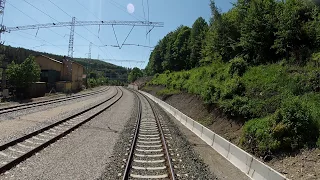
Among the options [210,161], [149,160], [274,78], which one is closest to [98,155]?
[149,160]

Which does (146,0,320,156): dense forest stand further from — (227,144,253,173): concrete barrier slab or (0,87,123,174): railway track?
(0,87,123,174): railway track

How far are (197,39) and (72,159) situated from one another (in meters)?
52.1

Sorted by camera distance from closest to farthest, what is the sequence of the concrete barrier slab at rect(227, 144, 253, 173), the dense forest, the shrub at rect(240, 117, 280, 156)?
the concrete barrier slab at rect(227, 144, 253, 173) → the dense forest → the shrub at rect(240, 117, 280, 156)

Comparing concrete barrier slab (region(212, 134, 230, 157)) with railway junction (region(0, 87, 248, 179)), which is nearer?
railway junction (region(0, 87, 248, 179))

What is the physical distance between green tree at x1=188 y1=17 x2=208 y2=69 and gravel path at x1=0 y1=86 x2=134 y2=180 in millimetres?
40282

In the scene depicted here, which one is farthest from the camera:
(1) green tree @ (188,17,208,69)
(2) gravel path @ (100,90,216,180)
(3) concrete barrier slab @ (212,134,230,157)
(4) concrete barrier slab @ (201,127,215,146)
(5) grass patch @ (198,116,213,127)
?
(1) green tree @ (188,17,208,69)

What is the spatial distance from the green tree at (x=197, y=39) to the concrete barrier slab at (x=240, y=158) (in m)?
41.0

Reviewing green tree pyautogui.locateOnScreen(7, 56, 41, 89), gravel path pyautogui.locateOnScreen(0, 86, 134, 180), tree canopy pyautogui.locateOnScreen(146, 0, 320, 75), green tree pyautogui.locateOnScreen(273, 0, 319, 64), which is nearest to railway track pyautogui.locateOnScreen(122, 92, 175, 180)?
gravel path pyautogui.locateOnScreen(0, 86, 134, 180)

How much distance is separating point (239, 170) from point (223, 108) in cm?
734

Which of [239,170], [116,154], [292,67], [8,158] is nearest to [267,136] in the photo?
[239,170]

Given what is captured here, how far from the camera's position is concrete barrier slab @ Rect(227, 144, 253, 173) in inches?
383

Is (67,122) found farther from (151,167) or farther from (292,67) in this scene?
(292,67)

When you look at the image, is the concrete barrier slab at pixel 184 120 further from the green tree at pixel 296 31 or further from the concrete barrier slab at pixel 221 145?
the green tree at pixel 296 31

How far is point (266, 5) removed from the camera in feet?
72.8
